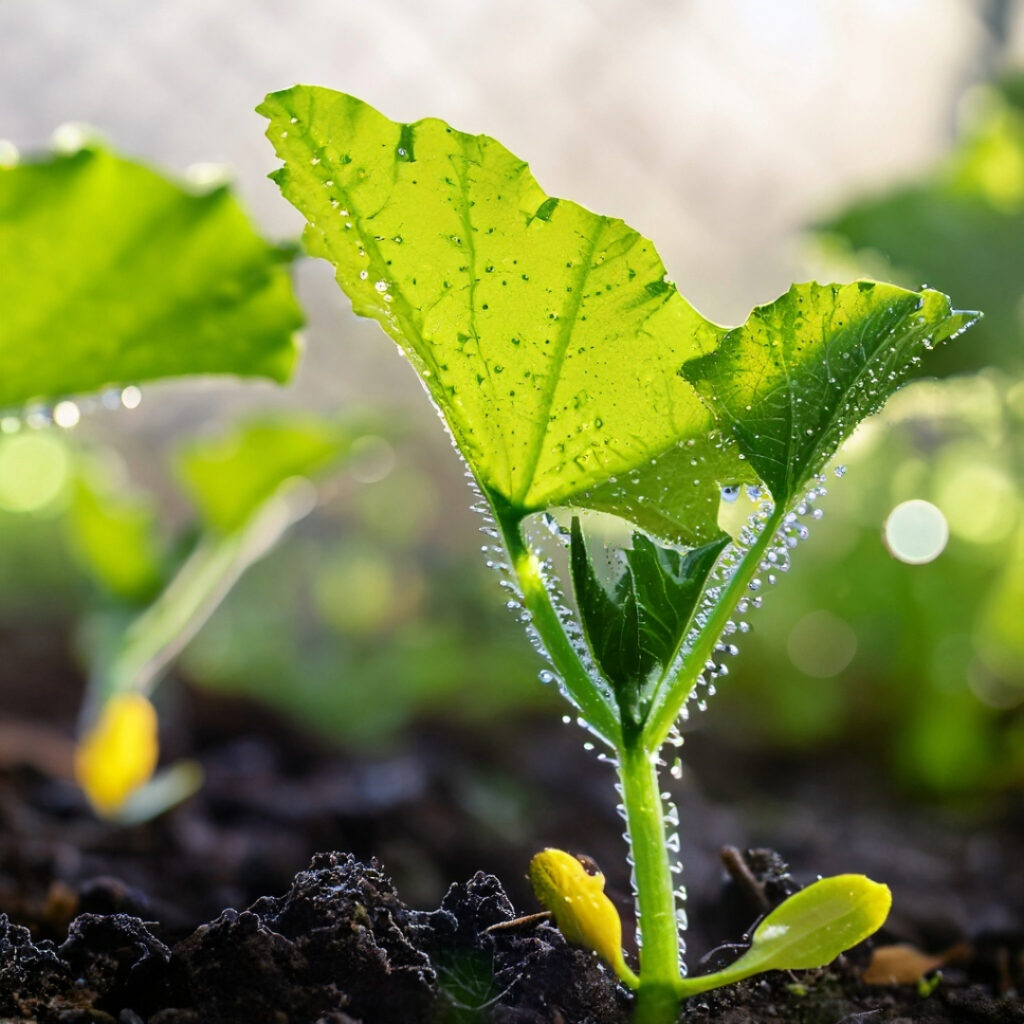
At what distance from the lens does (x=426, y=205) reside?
35 centimetres

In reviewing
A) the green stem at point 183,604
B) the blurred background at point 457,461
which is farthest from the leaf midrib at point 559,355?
the green stem at point 183,604

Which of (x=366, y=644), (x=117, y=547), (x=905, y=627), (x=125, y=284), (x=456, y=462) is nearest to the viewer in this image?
(x=125, y=284)

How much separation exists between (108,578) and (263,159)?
85 centimetres

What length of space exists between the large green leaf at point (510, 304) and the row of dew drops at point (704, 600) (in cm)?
2

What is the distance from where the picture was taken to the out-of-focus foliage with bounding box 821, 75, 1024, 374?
1055 millimetres

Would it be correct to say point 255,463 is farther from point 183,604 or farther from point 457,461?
point 457,461

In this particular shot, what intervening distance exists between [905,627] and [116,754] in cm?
109

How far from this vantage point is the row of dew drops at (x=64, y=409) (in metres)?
0.60

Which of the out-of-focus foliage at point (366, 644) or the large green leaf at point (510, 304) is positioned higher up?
the out-of-focus foliage at point (366, 644)

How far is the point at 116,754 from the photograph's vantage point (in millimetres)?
970

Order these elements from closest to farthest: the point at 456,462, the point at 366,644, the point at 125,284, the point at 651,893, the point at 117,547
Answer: the point at 651,893 < the point at 125,284 < the point at 117,547 < the point at 366,644 < the point at 456,462

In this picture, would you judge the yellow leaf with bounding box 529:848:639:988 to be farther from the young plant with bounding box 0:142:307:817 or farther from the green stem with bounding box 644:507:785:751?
the young plant with bounding box 0:142:307:817

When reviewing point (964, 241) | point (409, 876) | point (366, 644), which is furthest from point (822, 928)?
point (366, 644)

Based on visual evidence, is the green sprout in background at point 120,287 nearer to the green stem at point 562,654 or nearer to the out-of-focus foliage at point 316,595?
the green stem at point 562,654
